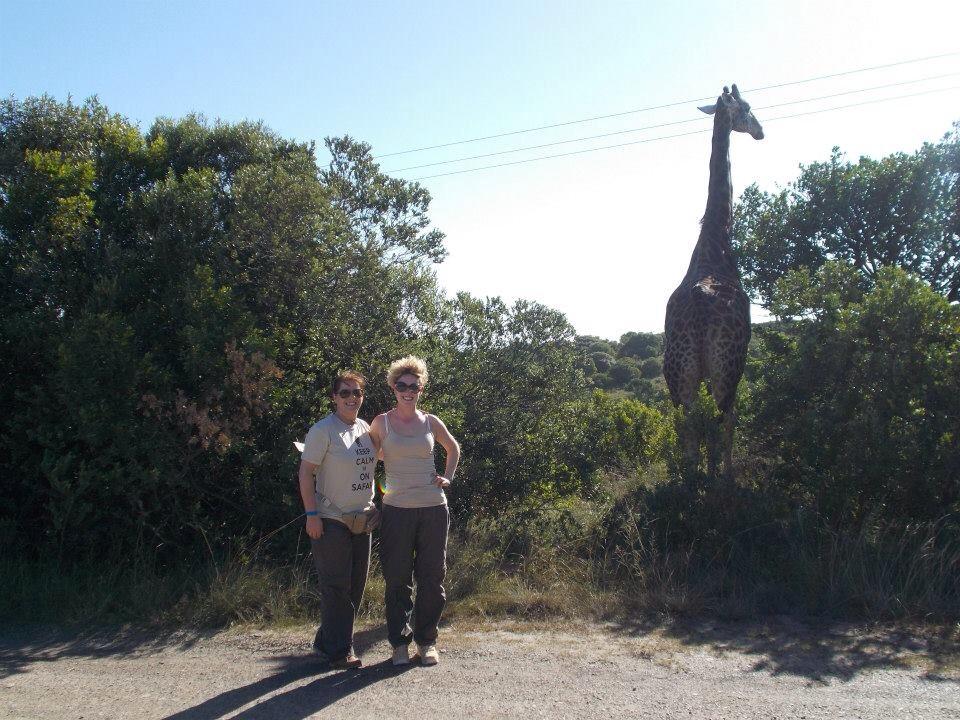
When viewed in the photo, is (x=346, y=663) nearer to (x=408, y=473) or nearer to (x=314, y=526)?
(x=314, y=526)

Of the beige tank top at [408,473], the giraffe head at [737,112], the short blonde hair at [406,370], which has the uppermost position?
the giraffe head at [737,112]

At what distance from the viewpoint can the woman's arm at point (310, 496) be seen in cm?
476

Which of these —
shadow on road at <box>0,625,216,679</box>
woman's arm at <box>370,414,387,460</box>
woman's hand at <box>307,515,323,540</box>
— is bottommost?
shadow on road at <box>0,625,216,679</box>

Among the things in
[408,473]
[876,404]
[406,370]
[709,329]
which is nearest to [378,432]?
[408,473]

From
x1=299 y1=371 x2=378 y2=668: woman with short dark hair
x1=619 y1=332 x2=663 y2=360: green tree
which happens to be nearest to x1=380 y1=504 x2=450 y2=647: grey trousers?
x1=299 y1=371 x2=378 y2=668: woman with short dark hair

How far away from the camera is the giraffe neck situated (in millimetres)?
9312

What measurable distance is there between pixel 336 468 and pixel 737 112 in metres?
7.92

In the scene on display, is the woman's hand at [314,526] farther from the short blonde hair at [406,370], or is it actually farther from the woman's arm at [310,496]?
the short blonde hair at [406,370]

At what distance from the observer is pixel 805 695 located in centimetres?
429

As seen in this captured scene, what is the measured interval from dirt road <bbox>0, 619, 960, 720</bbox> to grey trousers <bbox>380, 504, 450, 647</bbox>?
0.24 metres

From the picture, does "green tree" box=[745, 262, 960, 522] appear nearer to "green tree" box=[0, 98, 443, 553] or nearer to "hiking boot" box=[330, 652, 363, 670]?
"green tree" box=[0, 98, 443, 553]

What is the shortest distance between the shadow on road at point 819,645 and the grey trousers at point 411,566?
142 centimetres

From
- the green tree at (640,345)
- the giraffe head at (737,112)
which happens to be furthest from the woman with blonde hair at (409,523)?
the green tree at (640,345)

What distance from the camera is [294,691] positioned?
4504 mm
